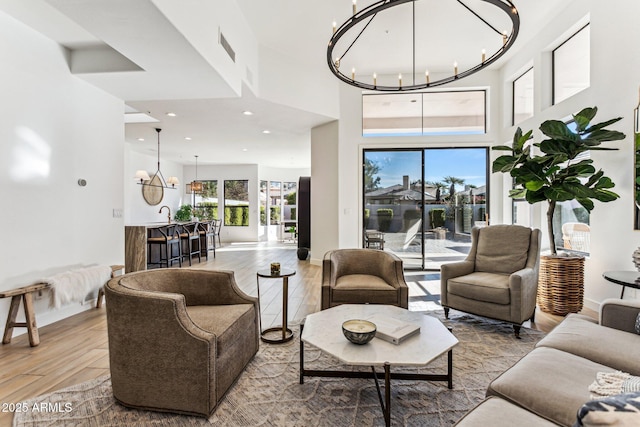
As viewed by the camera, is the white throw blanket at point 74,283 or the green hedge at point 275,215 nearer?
the white throw blanket at point 74,283

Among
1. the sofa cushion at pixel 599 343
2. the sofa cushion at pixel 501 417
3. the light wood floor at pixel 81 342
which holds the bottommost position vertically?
the light wood floor at pixel 81 342

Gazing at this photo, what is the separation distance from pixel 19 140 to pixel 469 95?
660 centimetres

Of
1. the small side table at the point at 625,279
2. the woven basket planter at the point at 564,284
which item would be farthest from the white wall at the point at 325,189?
the small side table at the point at 625,279

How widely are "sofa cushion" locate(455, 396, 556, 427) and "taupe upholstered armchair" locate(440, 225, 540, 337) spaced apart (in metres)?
1.96

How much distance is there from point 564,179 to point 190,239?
6718 mm

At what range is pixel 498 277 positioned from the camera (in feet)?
10.6

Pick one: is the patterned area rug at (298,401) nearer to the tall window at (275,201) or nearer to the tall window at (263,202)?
the tall window at (263,202)

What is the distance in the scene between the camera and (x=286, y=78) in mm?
5152

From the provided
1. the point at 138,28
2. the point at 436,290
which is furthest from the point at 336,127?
the point at 138,28

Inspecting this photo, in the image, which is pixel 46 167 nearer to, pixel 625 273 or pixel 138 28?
pixel 138 28

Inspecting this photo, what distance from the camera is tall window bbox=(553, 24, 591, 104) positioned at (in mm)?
3793

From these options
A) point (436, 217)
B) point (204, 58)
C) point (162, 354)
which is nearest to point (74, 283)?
point (162, 354)

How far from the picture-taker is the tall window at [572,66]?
379 centimetres

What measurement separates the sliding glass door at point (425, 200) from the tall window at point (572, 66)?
1696 mm
